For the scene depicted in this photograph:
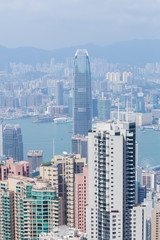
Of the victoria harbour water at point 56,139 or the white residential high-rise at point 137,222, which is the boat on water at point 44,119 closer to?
the victoria harbour water at point 56,139

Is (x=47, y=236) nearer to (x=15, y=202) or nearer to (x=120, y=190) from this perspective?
(x=120, y=190)

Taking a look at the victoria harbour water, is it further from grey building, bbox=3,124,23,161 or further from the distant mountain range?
the distant mountain range

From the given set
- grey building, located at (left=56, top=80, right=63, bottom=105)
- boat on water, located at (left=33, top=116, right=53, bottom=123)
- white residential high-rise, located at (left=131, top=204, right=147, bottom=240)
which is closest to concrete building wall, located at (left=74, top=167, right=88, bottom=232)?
white residential high-rise, located at (left=131, top=204, right=147, bottom=240)

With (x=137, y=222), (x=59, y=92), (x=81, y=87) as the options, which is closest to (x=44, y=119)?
(x=59, y=92)

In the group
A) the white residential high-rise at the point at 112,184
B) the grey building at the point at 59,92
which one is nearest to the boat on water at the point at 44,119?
the grey building at the point at 59,92

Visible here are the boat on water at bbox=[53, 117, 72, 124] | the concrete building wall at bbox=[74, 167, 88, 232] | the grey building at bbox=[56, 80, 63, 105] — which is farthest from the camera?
the grey building at bbox=[56, 80, 63, 105]

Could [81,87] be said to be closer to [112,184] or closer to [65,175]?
[65,175]
